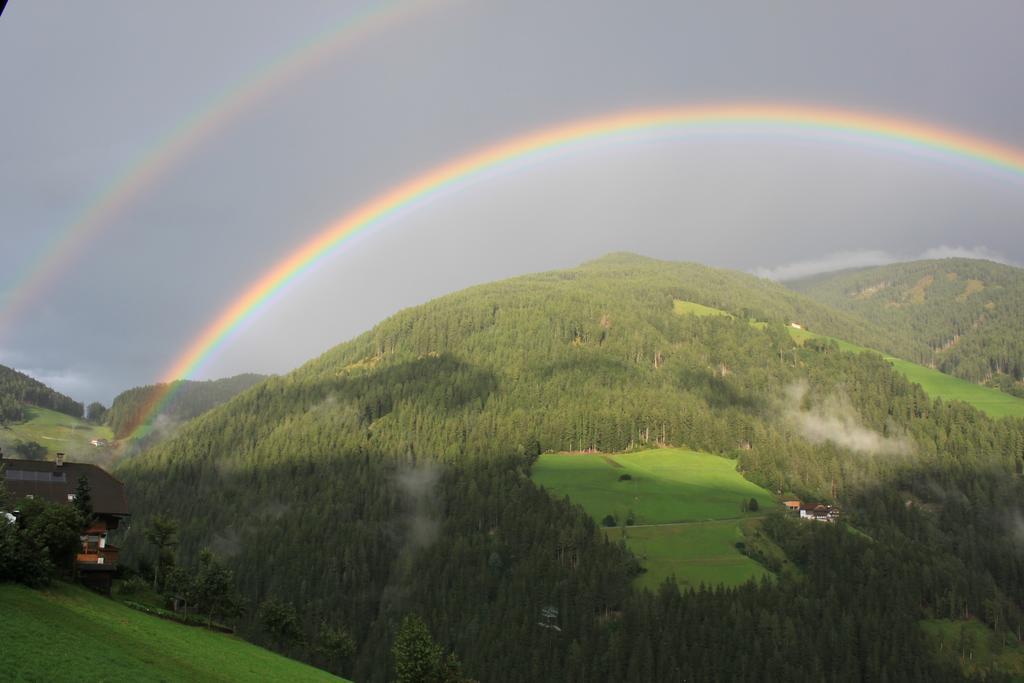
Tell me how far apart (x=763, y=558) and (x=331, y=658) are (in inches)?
3440

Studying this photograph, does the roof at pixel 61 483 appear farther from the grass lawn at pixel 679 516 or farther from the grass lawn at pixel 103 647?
the grass lawn at pixel 679 516

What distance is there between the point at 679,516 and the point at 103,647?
477ft

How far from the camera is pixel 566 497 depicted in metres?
177

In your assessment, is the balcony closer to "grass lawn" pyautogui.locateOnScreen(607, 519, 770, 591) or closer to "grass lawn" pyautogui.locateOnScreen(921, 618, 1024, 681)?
"grass lawn" pyautogui.locateOnScreen(607, 519, 770, 591)

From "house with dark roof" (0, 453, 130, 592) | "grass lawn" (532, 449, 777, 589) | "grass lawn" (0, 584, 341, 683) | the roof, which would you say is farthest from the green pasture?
"grass lawn" (0, 584, 341, 683)

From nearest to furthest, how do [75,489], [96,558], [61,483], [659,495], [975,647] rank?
1. [96,558]
2. [75,489]
3. [61,483]
4. [975,647]
5. [659,495]

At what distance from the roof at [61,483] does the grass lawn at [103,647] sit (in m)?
19.9

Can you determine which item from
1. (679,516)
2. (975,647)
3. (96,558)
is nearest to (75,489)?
(96,558)

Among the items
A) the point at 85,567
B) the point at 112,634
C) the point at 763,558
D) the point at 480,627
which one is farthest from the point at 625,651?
the point at 112,634

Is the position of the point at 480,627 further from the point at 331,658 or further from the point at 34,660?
the point at 34,660

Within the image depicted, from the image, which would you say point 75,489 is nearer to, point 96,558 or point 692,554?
point 96,558

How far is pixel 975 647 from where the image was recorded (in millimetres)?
139500

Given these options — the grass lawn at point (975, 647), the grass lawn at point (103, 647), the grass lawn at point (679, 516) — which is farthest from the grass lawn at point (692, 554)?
the grass lawn at point (103, 647)

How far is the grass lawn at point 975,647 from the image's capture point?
133 meters
